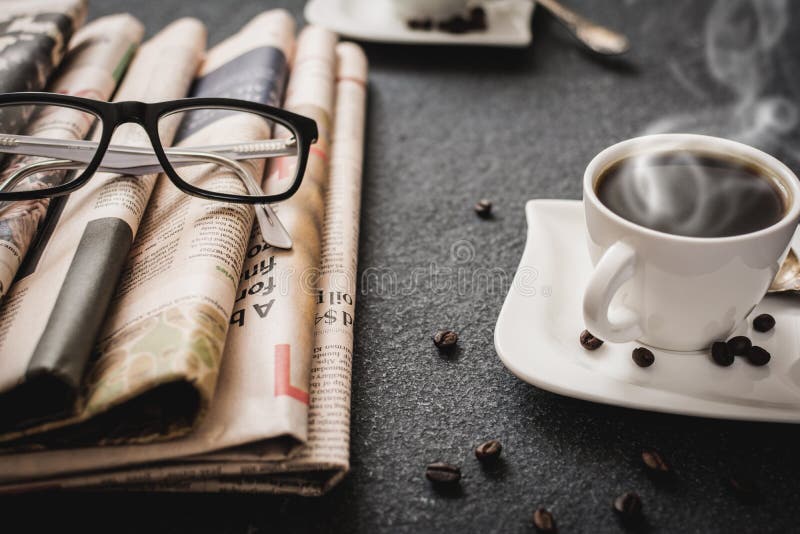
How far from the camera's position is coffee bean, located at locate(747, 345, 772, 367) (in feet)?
1.83

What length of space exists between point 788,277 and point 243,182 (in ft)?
1.82

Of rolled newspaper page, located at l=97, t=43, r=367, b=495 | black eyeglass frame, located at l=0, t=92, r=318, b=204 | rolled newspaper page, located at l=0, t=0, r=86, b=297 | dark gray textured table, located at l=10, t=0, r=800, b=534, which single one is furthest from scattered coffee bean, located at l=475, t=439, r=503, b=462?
rolled newspaper page, located at l=0, t=0, r=86, b=297

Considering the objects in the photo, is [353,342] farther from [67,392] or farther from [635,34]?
Answer: [635,34]

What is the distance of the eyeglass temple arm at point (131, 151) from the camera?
2.20 ft

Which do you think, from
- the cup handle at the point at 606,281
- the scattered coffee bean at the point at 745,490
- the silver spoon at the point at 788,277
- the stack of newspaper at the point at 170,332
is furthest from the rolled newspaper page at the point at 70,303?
the silver spoon at the point at 788,277

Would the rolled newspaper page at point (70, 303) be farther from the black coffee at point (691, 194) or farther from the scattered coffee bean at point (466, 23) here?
the scattered coffee bean at point (466, 23)

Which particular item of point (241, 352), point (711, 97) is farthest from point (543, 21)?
point (241, 352)

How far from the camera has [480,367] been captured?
62 centimetres

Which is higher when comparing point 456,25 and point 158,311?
point 456,25

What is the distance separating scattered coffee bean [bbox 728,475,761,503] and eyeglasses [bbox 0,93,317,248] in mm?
446

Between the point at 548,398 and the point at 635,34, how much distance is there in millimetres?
932

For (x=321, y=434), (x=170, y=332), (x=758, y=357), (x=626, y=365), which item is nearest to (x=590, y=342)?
(x=626, y=365)

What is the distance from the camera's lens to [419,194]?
2.83 ft

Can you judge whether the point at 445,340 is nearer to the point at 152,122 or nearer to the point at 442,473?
the point at 442,473
